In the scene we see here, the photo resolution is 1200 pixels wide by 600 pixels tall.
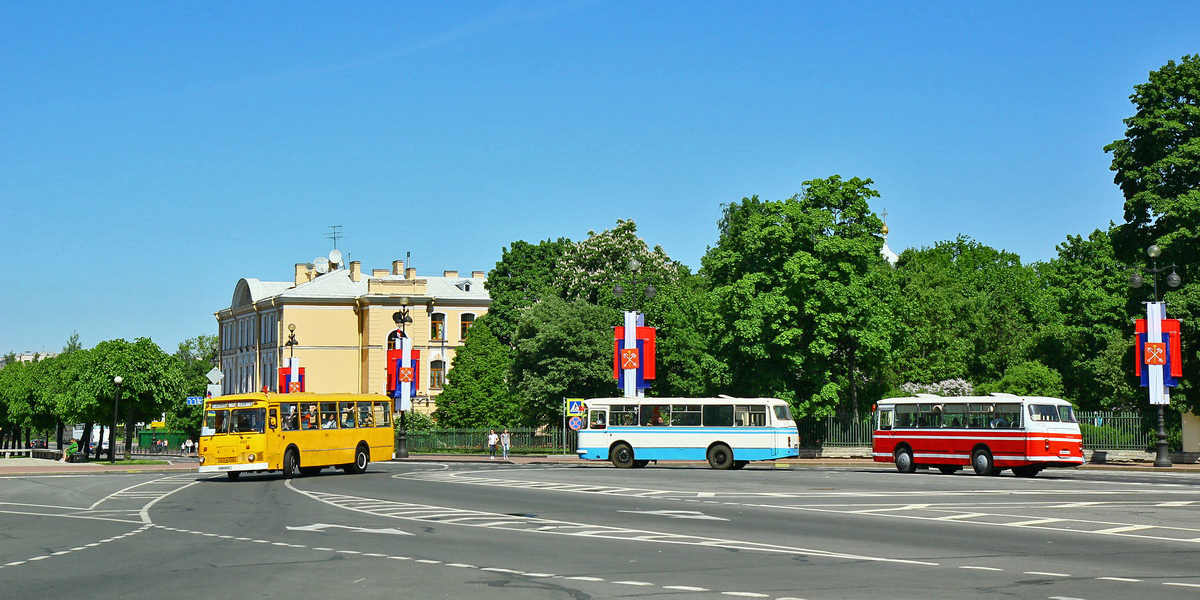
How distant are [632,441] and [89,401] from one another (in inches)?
1171

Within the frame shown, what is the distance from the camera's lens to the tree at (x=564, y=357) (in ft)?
216

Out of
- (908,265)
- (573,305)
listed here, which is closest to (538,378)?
(573,305)

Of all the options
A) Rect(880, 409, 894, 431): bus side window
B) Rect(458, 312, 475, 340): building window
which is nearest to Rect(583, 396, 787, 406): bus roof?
Rect(880, 409, 894, 431): bus side window

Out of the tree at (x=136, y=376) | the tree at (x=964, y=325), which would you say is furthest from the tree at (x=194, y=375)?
the tree at (x=964, y=325)

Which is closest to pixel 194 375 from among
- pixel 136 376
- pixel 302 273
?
pixel 302 273

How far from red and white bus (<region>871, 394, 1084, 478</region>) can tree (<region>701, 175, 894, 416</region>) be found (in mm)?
13212

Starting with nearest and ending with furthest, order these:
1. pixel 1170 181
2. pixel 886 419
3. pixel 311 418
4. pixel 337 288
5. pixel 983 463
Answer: pixel 983 463 < pixel 311 418 < pixel 886 419 < pixel 1170 181 < pixel 337 288

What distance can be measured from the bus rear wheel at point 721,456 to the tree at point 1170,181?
1768 cm

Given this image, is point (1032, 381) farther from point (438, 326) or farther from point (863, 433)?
point (438, 326)

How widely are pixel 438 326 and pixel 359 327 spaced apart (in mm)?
6605

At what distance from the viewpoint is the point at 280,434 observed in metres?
36.3

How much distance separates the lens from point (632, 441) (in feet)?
139

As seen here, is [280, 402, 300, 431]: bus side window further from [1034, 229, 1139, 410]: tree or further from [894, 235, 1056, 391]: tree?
[894, 235, 1056, 391]: tree

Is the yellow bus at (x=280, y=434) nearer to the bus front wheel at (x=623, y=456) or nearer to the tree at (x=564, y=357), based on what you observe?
the bus front wheel at (x=623, y=456)
